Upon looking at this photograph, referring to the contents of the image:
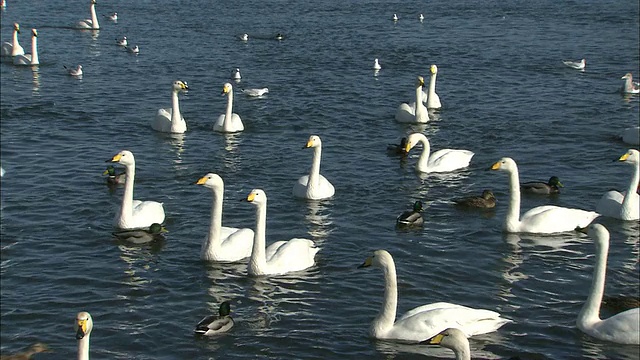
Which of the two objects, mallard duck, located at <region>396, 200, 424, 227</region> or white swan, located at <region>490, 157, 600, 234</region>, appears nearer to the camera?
white swan, located at <region>490, 157, 600, 234</region>

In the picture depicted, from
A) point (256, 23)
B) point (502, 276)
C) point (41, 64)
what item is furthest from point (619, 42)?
point (502, 276)

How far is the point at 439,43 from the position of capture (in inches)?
1738

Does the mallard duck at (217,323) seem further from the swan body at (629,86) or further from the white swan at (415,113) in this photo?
the swan body at (629,86)

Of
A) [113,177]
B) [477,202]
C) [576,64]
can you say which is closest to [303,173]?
[113,177]

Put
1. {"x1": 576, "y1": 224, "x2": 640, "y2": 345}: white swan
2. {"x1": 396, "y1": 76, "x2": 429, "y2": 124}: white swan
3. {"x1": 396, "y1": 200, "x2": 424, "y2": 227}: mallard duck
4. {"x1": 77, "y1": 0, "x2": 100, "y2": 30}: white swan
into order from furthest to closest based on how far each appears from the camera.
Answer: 1. {"x1": 77, "y1": 0, "x2": 100, "y2": 30}: white swan
2. {"x1": 396, "y1": 76, "x2": 429, "y2": 124}: white swan
3. {"x1": 396, "y1": 200, "x2": 424, "y2": 227}: mallard duck
4. {"x1": 576, "y1": 224, "x2": 640, "y2": 345}: white swan

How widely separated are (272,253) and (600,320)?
5139 mm

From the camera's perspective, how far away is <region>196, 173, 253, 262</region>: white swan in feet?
56.9

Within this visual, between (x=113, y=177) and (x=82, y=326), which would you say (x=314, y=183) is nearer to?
(x=113, y=177)

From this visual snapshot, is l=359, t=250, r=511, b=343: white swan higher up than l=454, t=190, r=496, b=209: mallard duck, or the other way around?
l=454, t=190, r=496, b=209: mallard duck

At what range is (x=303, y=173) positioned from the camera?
23.5 metres

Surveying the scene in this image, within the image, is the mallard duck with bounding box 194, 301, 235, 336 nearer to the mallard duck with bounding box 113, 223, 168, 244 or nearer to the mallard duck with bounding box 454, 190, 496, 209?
the mallard duck with bounding box 113, 223, 168, 244

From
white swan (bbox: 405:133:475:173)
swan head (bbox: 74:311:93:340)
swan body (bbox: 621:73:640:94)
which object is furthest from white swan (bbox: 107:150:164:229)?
swan body (bbox: 621:73:640:94)

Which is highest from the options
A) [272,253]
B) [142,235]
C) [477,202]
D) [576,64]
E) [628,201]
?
[576,64]

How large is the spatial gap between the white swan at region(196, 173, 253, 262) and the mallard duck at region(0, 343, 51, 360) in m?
3.82
